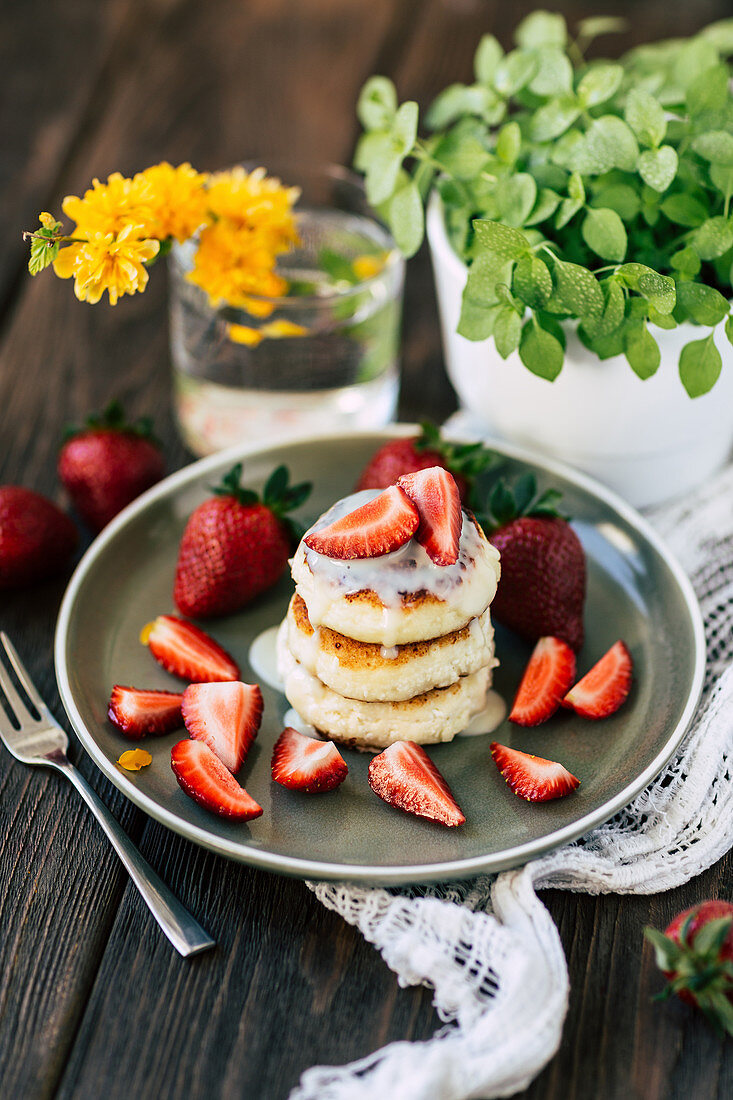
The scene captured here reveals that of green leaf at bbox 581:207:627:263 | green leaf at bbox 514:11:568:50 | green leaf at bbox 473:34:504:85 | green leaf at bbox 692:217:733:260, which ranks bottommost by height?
green leaf at bbox 581:207:627:263

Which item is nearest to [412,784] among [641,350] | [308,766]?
[308,766]

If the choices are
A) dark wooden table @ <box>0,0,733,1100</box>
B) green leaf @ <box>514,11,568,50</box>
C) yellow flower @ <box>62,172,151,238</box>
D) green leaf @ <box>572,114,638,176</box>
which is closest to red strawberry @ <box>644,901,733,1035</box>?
dark wooden table @ <box>0,0,733,1100</box>

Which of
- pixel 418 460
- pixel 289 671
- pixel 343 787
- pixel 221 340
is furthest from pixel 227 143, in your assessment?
pixel 343 787

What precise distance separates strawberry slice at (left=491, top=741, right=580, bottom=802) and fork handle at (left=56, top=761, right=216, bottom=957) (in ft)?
1.34

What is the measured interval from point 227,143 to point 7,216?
0.57 metres

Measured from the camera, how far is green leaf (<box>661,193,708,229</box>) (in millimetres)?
1533

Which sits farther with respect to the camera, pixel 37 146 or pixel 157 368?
pixel 37 146

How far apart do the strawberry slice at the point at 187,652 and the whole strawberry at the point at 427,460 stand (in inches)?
14.5

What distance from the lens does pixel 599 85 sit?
1.58 metres

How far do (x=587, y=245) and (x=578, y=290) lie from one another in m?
0.13

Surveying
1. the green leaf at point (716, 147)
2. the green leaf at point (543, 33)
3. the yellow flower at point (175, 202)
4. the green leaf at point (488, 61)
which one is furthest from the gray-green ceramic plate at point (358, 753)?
the green leaf at point (543, 33)

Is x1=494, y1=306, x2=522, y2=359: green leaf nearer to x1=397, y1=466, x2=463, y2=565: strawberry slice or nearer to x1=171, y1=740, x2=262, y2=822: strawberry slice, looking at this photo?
x1=397, y1=466, x2=463, y2=565: strawberry slice

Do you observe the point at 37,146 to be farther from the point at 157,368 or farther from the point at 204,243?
the point at 204,243

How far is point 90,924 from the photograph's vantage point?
1.28m
